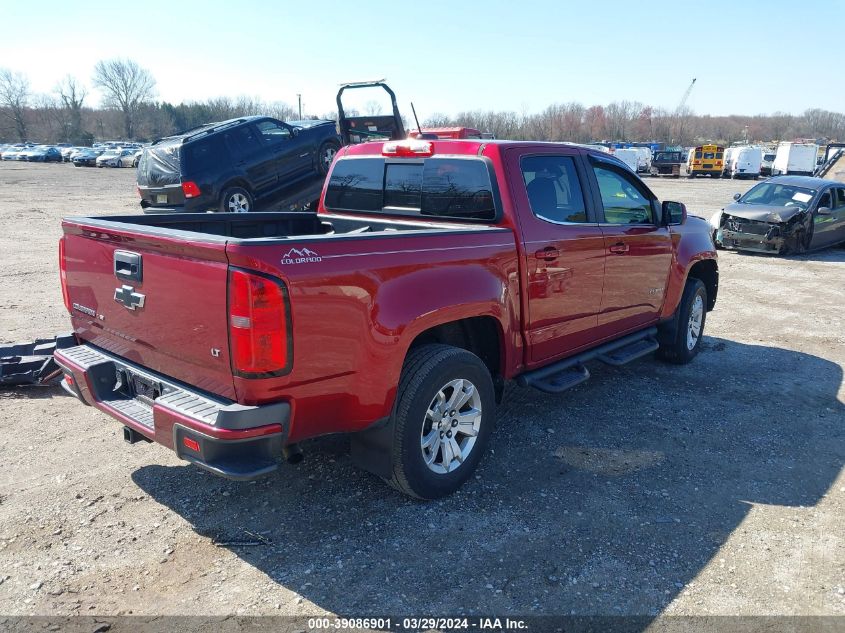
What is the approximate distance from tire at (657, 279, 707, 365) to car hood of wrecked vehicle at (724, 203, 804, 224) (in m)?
7.92

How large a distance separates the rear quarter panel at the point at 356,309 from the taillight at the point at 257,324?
45mm

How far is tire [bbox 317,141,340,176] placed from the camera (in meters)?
12.6

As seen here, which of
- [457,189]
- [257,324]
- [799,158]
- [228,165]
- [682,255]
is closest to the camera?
[257,324]

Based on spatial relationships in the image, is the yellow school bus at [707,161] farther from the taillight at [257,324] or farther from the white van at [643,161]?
the taillight at [257,324]

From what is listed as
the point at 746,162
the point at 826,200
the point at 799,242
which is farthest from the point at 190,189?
the point at 746,162

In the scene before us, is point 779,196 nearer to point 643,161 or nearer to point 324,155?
point 324,155

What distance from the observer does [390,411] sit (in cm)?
338

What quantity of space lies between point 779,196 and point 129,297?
14.4 metres

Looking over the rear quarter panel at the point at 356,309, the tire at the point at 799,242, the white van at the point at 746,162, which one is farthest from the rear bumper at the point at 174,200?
the white van at the point at 746,162

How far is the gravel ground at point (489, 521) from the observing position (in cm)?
299

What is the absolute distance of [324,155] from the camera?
1270cm

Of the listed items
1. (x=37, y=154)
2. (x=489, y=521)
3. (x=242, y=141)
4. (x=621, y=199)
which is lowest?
(x=489, y=521)

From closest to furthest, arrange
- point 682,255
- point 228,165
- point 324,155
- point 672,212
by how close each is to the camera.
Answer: point 672,212
point 682,255
point 228,165
point 324,155

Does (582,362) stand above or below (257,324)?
below
